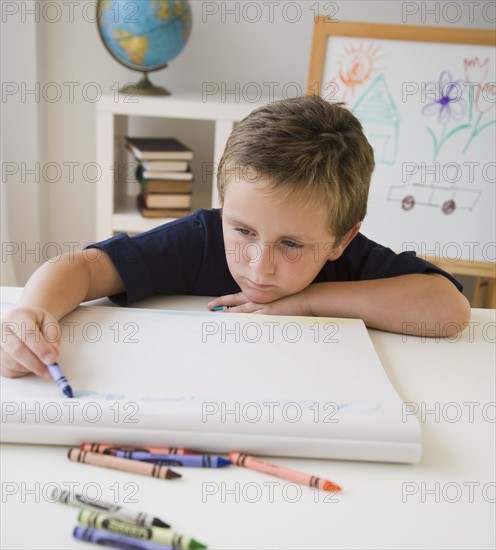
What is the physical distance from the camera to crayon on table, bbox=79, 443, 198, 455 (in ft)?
1.90

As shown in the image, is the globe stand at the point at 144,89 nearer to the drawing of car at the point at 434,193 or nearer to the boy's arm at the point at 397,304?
the drawing of car at the point at 434,193

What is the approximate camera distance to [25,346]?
65 cm

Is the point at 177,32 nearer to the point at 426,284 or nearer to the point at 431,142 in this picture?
the point at 431,142

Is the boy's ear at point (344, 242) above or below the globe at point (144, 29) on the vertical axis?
below

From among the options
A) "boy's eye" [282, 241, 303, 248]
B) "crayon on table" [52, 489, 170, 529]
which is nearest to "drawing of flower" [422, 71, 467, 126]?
"boy's eye" [282, 241, 303, 248]

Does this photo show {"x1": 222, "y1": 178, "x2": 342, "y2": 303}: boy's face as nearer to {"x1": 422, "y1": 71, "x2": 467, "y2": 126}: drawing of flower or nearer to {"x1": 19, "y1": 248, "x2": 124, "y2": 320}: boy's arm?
{"x1": 19, "y1": 248, "x2": 124, "y2": 320}: boy's arm

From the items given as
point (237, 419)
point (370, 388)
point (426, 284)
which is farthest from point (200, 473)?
point (426, 284)

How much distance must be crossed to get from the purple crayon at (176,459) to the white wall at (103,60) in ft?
5.67

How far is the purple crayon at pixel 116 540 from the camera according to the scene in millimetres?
471

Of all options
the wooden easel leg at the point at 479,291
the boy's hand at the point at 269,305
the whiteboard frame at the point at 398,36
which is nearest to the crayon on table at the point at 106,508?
the boy's hand at the point at 269,305

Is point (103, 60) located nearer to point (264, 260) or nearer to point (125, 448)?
point (264, 260)

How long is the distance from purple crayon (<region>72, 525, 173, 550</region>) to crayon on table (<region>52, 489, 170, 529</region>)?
0.06ft

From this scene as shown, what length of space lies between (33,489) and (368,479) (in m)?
0.27

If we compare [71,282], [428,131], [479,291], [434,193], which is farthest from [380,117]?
[71,282]
